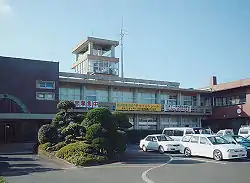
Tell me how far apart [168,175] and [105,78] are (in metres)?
28.2

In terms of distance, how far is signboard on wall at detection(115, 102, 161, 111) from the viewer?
1432 inches

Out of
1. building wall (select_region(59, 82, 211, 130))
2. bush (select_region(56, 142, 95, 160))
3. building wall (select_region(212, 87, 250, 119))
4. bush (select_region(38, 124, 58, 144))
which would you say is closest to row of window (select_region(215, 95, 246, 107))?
building wall (select_region(212, 87, 250, 119))

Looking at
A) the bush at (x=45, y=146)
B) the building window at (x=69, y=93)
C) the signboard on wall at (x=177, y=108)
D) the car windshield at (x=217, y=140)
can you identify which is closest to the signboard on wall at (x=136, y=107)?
the signboard on wall at (x=177, y=108)

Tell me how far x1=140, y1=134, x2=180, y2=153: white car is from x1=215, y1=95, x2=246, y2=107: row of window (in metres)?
18.5

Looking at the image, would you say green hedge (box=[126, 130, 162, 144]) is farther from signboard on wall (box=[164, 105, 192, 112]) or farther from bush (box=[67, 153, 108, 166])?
bush (box=[67, 153, 108, 166])

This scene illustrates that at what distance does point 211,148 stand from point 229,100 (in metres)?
24.4

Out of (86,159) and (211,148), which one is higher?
(211,148)

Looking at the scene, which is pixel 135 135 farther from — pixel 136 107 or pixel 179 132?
pixel 179 132

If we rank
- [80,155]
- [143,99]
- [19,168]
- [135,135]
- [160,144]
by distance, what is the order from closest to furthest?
[19,168]
[80,155]
[160,144]
[135,135]
[143,99]

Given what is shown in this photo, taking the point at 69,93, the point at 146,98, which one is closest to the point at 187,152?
the point at 69,93

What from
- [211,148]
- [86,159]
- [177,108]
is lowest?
[86,159]

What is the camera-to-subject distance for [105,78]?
40031 millimetres

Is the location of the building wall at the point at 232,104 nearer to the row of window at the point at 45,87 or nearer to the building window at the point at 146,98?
the building window at the point at 146,98

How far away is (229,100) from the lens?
135 feet
